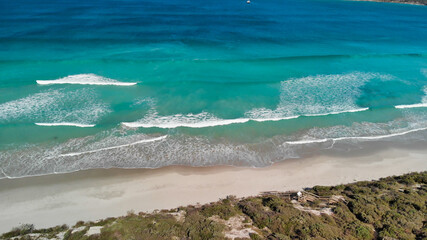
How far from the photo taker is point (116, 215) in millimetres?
14023

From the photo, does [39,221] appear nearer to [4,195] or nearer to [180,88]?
[4,195]

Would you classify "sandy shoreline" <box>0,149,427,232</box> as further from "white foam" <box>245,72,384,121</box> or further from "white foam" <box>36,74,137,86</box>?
"white foam" <box>36,74,137,86</box>

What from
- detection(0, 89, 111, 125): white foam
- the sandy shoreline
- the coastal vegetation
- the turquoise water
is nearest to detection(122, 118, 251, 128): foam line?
the turquoise water

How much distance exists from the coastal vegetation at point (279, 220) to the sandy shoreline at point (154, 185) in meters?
1.00

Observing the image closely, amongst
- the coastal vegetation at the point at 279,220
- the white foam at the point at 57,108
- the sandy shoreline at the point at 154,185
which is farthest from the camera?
the white foam at the point at 57,108

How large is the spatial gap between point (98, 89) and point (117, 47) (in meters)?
13.8

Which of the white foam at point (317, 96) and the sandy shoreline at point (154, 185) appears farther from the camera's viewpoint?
the white foam at point (317, 96)

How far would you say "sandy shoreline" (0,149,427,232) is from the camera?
Result: 14398 mm

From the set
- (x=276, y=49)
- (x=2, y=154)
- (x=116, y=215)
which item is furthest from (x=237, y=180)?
(x=276, y=49)

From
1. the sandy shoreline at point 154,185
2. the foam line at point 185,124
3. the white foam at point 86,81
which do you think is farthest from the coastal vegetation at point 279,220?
the white foam at point 86,81

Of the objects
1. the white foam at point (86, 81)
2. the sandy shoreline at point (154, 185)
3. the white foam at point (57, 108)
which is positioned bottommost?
A: the sandy shoreline at point (154, 185)

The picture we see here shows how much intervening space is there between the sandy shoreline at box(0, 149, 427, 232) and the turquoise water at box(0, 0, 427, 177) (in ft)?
3.33

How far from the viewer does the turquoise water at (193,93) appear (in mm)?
19594

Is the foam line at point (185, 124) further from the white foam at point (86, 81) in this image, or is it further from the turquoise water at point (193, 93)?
the white foam at point (86, 81)
